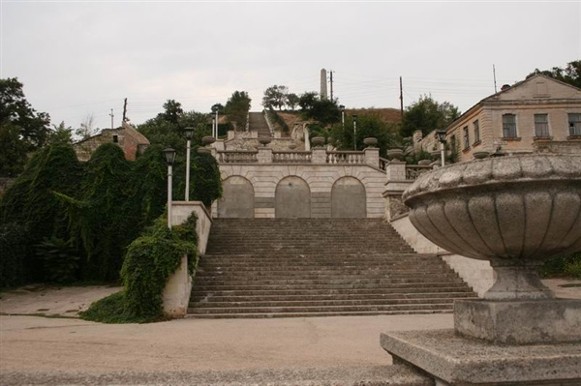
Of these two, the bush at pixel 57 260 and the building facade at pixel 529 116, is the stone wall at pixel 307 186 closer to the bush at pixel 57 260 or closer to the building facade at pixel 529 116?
the building facade at pixel 529 116

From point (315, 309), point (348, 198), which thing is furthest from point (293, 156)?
point (315, 309)

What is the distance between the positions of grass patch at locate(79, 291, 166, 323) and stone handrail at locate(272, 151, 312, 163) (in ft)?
56.0

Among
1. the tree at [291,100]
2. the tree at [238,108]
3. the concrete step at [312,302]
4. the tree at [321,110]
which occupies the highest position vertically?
the tree at [291,100]

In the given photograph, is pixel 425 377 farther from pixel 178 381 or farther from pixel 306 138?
pixel 306 138

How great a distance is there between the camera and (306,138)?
50.5 metres

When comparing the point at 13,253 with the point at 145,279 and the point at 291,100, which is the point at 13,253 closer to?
the point at 145,279

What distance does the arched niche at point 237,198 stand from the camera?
2991 cm

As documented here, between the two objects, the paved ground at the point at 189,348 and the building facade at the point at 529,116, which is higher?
the building facade at the point at 529,116

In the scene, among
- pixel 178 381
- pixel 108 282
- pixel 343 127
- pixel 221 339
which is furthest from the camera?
pixel 343 127

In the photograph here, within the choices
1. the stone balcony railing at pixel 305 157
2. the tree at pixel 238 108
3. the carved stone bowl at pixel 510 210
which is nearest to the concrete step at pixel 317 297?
the carved stone bowl at pixel 510 210

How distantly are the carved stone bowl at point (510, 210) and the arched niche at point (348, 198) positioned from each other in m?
26.8

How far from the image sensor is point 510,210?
9.86 ft

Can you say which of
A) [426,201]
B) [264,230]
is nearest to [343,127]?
[264,230]

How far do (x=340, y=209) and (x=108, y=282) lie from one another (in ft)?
46.9
